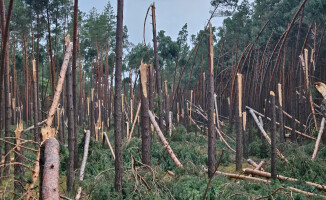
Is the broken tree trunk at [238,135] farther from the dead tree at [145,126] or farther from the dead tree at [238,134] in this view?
the dead tree at [145,126]

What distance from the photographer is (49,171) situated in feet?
9.18

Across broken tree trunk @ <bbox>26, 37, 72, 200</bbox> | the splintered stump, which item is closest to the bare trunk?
broken tree trunk @ <bbox>26, 37, 72, 200</bbox>

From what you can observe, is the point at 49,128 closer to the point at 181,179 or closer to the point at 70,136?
the point at 70,136

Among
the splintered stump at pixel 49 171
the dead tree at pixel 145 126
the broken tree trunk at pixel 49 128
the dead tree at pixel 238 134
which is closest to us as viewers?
the splintered stump at pixel 49 171

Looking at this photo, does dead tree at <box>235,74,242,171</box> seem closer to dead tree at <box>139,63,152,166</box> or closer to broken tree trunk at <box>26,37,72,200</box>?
dead tree at <box>139,63,152,166</box>

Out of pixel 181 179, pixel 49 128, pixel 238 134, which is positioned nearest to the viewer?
pixel 49 128

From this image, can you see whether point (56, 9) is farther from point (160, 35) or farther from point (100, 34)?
point (160, 35)

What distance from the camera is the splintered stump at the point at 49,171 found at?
2686 millimetres

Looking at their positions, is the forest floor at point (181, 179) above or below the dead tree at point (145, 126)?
below

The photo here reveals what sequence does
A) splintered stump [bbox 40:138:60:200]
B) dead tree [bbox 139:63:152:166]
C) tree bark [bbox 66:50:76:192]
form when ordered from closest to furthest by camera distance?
1. splintered stump [bbox 40:138:60:200]
2. tree bark [bbox 66:50:76:192]
3. dead tree [bbox 139:63:152:166]

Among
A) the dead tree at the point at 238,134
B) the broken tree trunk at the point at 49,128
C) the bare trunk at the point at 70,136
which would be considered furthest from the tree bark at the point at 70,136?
the dead tree at the point at 238,134

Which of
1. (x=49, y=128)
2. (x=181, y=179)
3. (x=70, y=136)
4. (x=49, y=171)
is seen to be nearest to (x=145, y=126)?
(x=181, y=179)

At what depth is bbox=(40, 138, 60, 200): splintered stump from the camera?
8.81 ft

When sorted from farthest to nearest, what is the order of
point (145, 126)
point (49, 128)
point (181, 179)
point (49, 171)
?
point (145, 126) → point (181, 179) → point (49, 128) → point (49, 171)
